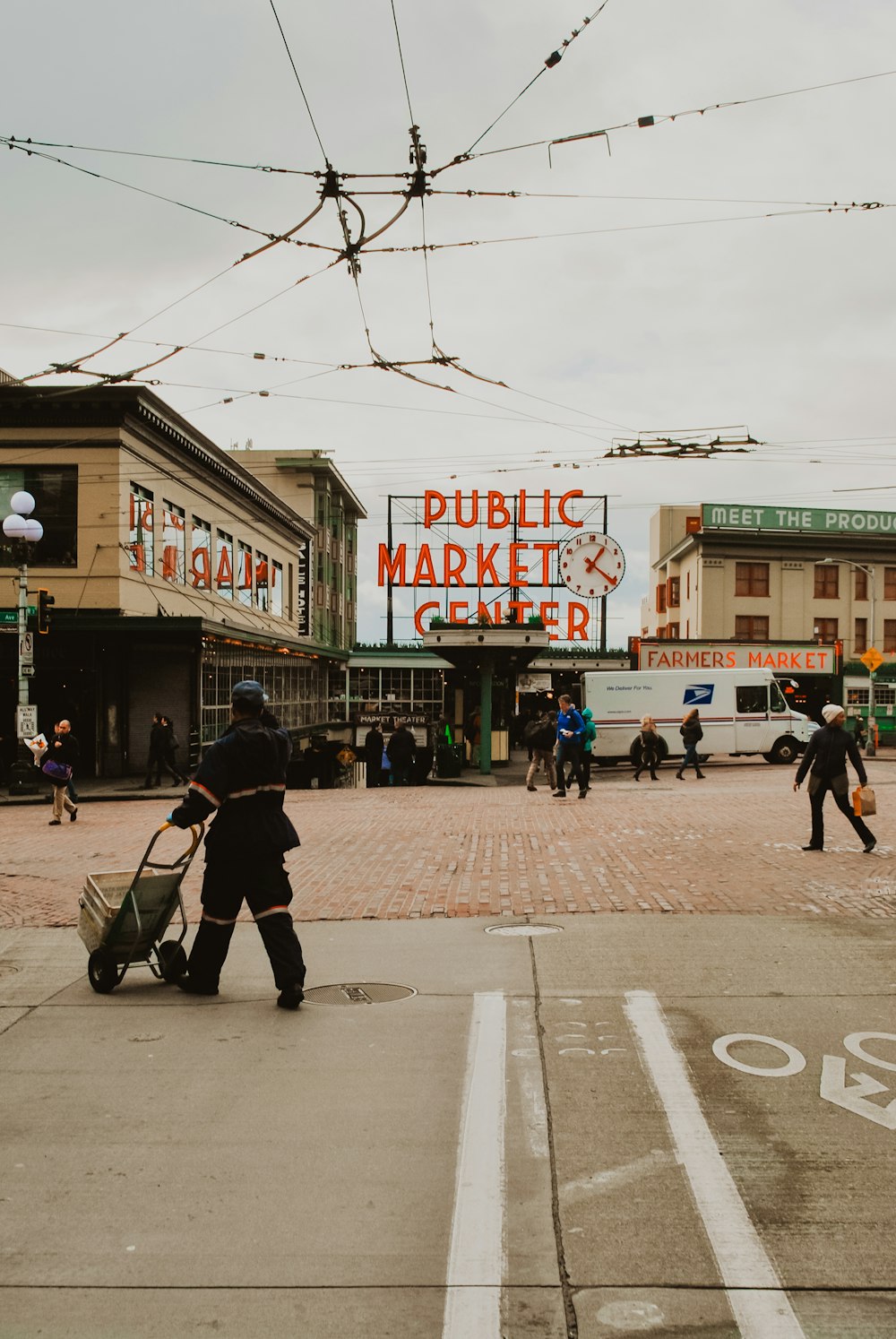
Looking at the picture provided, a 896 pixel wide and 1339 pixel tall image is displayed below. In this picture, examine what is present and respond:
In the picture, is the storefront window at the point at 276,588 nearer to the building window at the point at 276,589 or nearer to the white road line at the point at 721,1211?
the building window at the point at 276,589

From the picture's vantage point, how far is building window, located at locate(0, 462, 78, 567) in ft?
93.7

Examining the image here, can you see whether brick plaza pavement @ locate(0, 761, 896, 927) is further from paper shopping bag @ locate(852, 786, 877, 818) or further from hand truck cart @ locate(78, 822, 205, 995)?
hand truck cart @ locate(78, 822, 205, 995)

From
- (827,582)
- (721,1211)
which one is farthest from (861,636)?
(721,1211)

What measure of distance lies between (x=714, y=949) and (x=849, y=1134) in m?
3.46

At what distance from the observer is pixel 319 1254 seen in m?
3.92

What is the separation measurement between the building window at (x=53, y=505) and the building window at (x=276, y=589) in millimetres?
16739

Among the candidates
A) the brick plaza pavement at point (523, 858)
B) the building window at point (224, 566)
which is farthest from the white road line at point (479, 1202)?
the building window at point (224, 566)

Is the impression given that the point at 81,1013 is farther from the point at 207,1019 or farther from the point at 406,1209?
the point at 406,1209

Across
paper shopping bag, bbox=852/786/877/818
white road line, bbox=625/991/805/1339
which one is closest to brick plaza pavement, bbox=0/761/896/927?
paper shopping bag, bbox=852/786/877/818

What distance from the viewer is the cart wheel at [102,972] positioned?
23.7ft

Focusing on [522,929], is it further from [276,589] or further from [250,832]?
[276,589]

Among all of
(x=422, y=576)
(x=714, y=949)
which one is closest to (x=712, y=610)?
(x=422, y=576)

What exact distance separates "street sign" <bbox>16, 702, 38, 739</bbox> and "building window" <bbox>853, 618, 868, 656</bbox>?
4737 centimetres

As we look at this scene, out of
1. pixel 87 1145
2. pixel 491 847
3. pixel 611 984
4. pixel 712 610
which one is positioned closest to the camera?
pixel 87 1145
